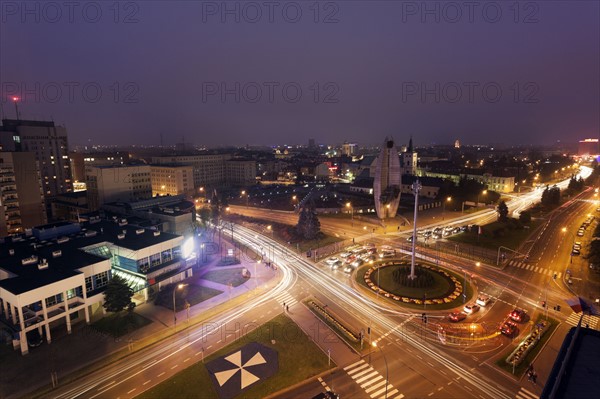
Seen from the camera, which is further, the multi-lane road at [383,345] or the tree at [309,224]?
the tree at [309,224]

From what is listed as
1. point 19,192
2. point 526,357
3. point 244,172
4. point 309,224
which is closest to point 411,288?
point 526,357

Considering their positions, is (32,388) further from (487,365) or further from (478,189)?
(478,189)

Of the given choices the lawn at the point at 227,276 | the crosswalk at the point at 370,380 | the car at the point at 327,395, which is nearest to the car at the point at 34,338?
the lawn at the point at 227,276

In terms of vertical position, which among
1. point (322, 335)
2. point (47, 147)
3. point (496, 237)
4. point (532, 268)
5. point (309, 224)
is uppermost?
point (47, 147)

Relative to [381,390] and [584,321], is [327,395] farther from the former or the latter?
[584,321]

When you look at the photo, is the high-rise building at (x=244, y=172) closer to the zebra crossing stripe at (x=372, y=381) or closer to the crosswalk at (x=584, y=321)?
the crosswalk at (x=584, y=321)
